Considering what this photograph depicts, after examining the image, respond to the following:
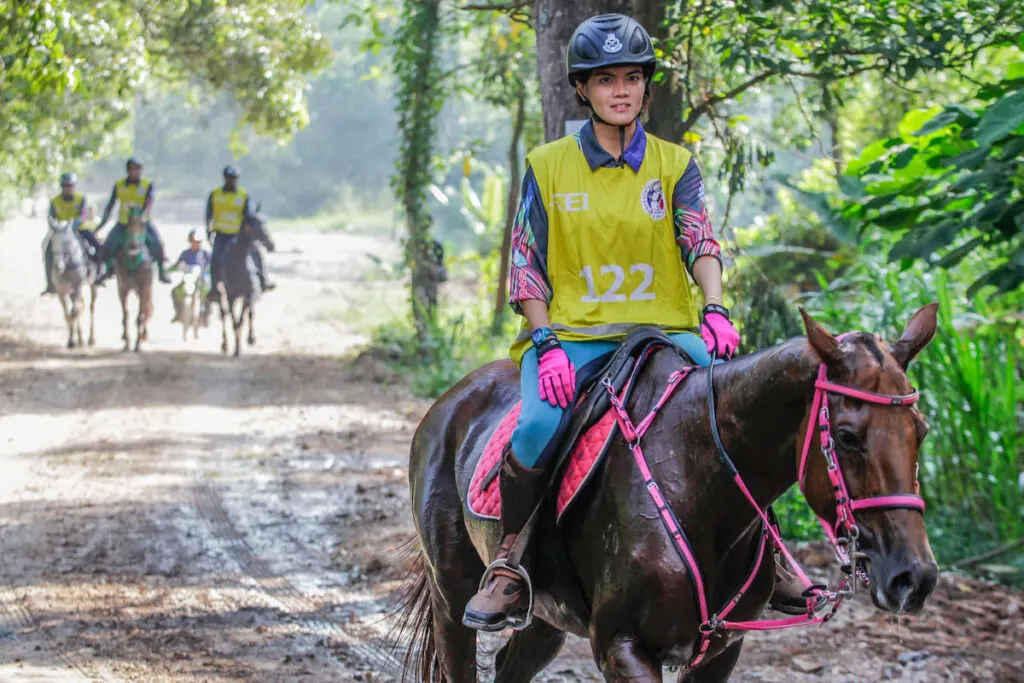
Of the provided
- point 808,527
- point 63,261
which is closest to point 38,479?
point 808,527

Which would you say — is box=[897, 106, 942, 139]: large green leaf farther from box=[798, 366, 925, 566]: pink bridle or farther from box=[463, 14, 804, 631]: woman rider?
box=[798, 366, 925, 566]: pink bridle

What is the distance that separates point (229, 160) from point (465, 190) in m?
49.5

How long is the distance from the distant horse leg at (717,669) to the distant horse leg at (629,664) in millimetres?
427

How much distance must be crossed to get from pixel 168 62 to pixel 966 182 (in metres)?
16.3

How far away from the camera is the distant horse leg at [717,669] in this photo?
354 cm

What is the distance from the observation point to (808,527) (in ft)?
25.1

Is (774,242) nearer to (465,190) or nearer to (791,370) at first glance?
(465,190)

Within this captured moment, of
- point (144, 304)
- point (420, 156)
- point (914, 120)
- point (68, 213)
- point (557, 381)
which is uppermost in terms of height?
point (420, 156)

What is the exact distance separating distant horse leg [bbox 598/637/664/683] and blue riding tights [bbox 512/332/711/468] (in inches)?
24.4

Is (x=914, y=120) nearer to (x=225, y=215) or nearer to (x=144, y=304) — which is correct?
(x=225, y=215)

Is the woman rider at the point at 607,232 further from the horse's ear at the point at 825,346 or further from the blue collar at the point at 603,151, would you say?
the horse's ear at the point at 825,346

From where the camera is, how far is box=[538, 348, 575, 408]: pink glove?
3439 millimetres

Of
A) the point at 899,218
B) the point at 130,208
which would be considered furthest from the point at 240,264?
the point at 899,218

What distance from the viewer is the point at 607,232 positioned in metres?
3.58
